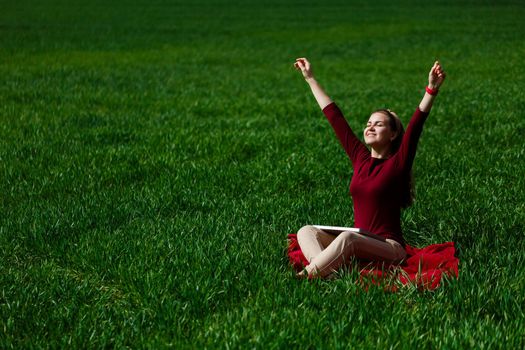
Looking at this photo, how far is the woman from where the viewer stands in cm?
434

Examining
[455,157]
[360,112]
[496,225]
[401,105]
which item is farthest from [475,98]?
[496,225]

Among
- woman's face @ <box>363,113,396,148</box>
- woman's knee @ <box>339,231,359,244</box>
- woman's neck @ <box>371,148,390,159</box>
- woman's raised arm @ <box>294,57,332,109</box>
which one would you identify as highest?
woman's raised arm @ <box>294,57,332,109</box>

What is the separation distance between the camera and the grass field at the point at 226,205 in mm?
3693

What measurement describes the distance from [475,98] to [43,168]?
8124 mm

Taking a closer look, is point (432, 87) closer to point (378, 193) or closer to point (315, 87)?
point (378, 193)

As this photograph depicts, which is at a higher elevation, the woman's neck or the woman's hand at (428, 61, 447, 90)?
the woman's hand at (428, 61, 447, 90)

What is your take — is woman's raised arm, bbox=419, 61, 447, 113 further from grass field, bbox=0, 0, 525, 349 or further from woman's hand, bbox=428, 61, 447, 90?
grass field, bbox=0, 0, 525, 349

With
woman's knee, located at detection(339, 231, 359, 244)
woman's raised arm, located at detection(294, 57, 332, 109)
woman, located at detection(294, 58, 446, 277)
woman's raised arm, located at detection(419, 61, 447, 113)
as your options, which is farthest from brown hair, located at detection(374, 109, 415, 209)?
woman's knee, located at detection(339, 231, 359, 244)

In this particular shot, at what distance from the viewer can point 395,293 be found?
13.1ft

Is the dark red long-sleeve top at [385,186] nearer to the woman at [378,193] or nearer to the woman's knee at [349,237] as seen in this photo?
the woman at [378,193]

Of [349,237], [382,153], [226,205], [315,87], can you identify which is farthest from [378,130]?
[226,205]

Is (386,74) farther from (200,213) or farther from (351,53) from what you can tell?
(200,213)

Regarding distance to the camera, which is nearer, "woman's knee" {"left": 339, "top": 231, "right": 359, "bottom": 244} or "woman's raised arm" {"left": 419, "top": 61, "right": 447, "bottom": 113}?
"woman's knee" {"left": 339, "top": 231, "right": 359, "bottom": 244}

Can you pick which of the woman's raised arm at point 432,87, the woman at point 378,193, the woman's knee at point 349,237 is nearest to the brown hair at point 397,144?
the woman at point 378,193
